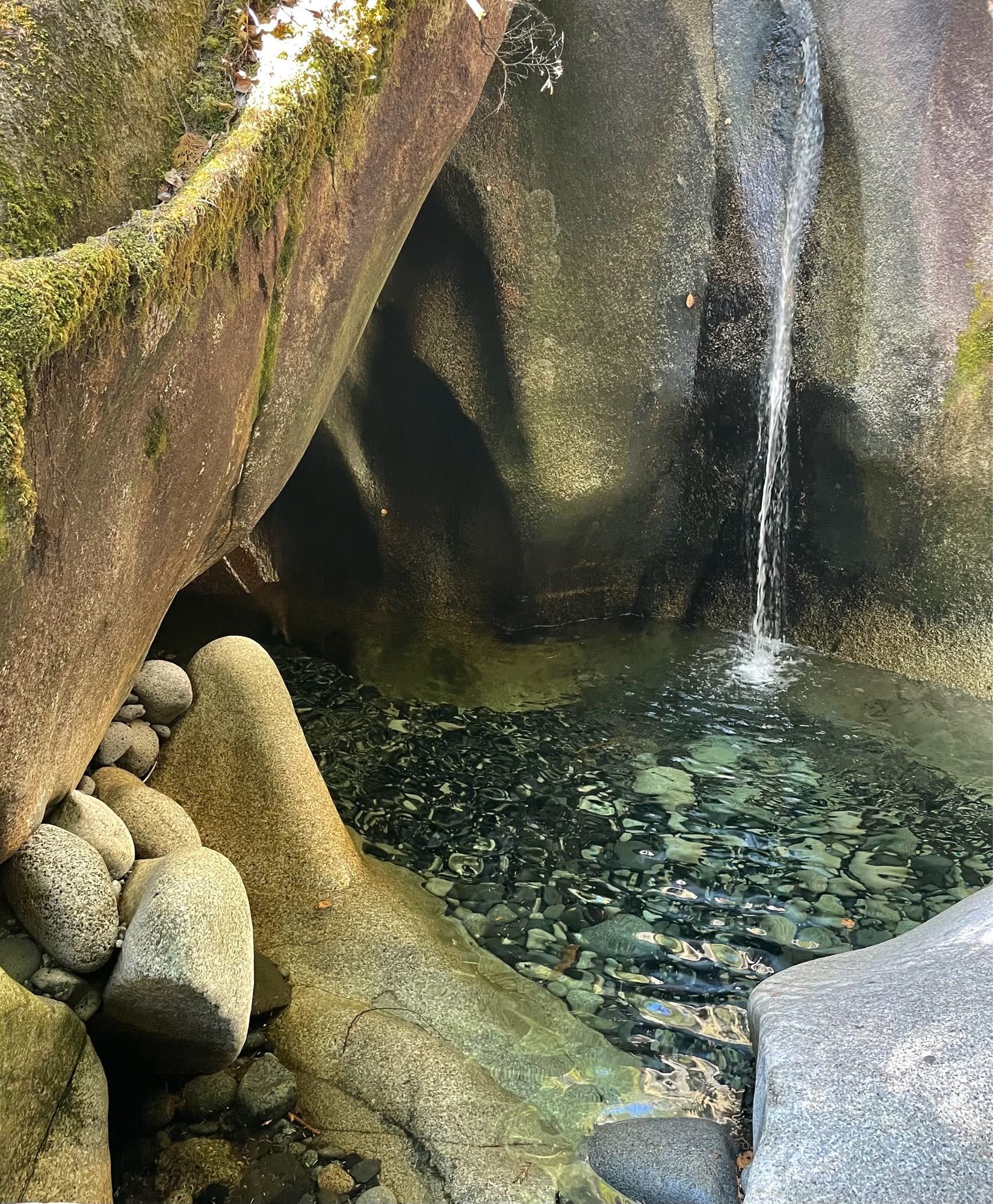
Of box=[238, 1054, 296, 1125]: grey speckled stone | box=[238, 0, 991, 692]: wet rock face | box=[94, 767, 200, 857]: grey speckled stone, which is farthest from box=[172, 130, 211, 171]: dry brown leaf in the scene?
box=[238, 0, 991, 692]: wet rock face

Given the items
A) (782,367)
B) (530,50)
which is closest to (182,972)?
(782,367)

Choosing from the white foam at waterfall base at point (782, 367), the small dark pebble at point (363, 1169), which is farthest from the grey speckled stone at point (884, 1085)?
the white foam at waterfall base at point (782, 367)

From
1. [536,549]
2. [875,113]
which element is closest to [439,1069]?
[536,549]

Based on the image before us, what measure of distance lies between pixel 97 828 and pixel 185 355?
1.56 metres

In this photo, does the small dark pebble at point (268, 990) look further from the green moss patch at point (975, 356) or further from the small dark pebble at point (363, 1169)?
the green moss patch at point (975, 356)

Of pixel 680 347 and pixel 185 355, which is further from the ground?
pixel 680 347

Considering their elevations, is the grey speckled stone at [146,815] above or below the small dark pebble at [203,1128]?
above

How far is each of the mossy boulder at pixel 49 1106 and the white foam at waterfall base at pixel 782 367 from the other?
196 inches

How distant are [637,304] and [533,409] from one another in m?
1.13

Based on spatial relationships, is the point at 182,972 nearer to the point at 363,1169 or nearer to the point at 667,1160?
the point at 363,1169

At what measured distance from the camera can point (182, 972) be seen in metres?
2.57

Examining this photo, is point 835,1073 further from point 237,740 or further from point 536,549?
point 536,549

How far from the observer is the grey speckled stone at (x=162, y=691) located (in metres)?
4.02

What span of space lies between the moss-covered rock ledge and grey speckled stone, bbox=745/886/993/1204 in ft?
7.05
